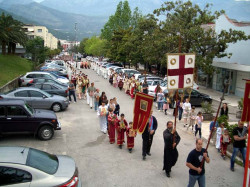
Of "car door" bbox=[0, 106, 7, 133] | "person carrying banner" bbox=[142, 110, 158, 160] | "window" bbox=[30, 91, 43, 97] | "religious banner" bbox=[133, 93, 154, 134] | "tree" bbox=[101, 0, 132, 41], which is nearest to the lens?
"religious banner" bbox=[133, 93, 154, 134]

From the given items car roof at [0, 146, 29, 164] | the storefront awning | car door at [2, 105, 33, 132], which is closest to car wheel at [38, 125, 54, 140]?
car door at [2, 105, 33, 132]

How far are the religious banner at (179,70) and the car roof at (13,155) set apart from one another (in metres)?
4.13

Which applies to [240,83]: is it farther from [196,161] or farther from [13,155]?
[13,155]

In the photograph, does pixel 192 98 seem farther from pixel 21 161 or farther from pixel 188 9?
pixel 21 161

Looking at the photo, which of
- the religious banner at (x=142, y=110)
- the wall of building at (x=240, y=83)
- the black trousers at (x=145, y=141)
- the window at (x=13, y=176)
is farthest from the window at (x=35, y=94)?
the wall of building at (x=240, y=83)

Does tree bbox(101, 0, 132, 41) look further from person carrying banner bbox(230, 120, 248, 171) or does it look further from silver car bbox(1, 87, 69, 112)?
person carrying banner bbox(230, 120, 248, 171)

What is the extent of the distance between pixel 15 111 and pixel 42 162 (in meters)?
5.26

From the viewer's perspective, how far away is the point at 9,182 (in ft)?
17.7

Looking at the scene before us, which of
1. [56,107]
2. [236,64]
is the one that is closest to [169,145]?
[56,107]

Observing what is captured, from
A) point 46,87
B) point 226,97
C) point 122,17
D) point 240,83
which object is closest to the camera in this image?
point 46,87

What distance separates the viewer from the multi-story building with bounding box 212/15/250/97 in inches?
980

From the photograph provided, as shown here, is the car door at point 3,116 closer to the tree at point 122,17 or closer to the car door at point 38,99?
the car door at point 38,99

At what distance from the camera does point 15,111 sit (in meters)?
10.7

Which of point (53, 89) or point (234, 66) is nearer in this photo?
point (53, 89)
